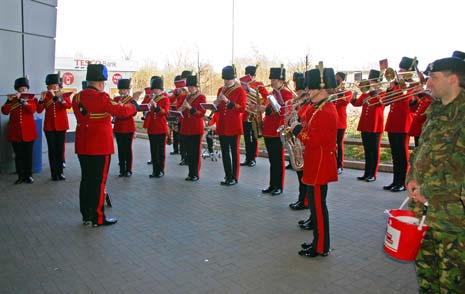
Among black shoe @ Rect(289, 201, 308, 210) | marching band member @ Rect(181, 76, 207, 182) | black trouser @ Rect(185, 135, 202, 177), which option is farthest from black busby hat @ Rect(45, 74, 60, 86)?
black shoe @ Rect(289, 201, 308, 210)

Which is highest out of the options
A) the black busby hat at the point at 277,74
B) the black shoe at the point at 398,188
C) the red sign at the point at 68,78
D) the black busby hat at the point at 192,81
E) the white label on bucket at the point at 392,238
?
the red sign at the point at 68,78

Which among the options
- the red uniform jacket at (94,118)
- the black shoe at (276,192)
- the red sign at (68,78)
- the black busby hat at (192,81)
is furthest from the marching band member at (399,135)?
the red sign at (68,78)

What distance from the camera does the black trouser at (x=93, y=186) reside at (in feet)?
18.4

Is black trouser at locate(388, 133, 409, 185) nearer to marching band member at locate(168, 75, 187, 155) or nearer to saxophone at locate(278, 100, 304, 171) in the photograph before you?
saxophone at locate(278, 100, 304, 171)

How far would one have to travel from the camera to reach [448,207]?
2684 millimetres

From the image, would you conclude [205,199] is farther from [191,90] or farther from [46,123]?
[46,123]

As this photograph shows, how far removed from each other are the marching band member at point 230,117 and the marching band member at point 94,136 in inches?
94.2

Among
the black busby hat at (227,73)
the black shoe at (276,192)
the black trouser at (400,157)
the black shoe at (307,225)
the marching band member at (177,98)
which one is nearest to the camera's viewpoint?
the black shoe at (307,225)

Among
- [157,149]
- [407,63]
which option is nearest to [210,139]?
[157,149]

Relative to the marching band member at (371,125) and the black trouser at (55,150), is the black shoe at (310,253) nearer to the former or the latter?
the marching band member at (371,125)

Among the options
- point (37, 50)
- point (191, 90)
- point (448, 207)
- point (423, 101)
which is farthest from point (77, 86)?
point (448, 207)

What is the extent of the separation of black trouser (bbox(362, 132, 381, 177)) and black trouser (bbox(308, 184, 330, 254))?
4.02 meters

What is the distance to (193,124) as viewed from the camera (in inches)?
325

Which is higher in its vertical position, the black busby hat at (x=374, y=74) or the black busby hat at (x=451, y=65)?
the black busby hat at (x=374, y=74)
